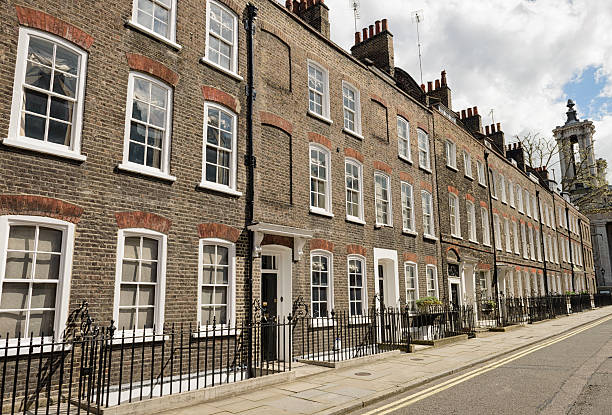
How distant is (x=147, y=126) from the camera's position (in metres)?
9.52

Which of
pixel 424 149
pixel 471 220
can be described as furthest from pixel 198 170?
pixel 471 220

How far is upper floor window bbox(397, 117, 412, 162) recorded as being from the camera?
729 inches

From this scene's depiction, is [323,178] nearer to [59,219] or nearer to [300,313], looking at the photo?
[300,313]

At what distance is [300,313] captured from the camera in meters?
12.1

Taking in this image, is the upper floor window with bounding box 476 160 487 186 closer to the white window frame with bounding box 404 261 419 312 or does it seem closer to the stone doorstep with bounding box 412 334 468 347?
the white window frame with bounding box 404 261 419 312

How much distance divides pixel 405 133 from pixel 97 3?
1330cm

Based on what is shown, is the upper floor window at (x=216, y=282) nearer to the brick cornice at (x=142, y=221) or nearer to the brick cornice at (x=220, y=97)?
the brick cornice at (x=142, y=221)

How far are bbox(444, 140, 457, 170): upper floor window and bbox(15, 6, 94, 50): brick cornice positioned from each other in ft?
58.1

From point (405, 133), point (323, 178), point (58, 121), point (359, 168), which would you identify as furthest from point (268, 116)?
point (405, 133)

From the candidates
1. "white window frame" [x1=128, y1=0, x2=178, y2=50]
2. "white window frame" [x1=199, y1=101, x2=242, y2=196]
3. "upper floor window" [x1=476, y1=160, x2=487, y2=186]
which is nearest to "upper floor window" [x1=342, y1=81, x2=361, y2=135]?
"white window frame" [x1=199, y1=101, x2=242, y2=196]

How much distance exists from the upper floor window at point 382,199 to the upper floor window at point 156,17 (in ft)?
29.7

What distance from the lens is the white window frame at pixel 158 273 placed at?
8375 mm

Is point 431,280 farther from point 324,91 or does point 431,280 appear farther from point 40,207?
point 40,207

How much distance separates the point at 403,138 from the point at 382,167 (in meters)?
2.79
